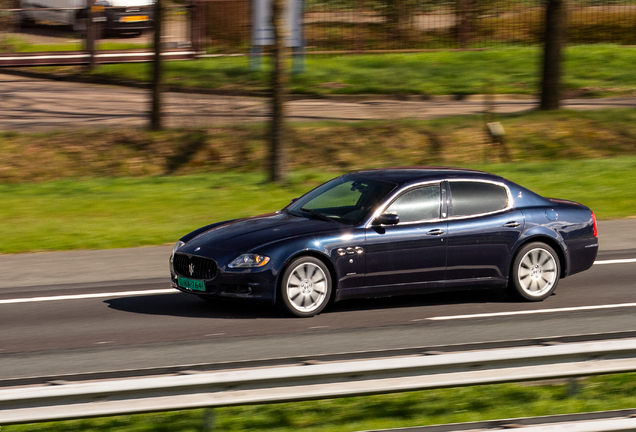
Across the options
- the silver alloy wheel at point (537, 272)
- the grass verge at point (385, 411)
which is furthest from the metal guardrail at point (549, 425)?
the silver alloy wheel at point (537, 272)

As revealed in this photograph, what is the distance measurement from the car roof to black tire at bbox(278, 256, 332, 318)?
1339 millimetres

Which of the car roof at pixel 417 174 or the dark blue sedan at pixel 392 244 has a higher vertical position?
the car roof at pixel 417 174

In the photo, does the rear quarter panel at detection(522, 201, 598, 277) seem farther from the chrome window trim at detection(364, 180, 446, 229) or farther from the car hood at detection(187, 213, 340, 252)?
the car hood at detection(187, 213, 340, 252)

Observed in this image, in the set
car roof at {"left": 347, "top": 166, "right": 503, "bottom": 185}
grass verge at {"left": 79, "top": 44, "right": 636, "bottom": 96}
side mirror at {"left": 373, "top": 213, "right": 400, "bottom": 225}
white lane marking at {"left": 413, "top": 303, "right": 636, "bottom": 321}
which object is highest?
grass verge at {"left": 79, "top": 44, "right": 636, "bottom": 96}

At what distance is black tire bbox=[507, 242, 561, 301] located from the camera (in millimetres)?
9734

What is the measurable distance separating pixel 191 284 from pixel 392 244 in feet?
6.58

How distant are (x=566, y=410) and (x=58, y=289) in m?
6.75

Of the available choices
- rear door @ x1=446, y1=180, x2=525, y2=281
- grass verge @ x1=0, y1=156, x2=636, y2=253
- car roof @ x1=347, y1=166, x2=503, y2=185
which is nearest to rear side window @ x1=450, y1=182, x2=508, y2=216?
rear door @ x1=446, y1=180, x2=525, y2=281

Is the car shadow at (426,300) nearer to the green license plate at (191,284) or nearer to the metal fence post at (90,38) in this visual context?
the green license plate at (191,284)

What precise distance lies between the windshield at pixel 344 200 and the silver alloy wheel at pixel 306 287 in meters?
0.66

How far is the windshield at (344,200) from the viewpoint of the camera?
368 inches

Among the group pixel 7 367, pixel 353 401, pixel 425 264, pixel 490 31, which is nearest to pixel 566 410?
pixel 353 401

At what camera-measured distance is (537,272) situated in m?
9.84

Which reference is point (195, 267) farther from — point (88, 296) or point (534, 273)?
point (534, 273)
